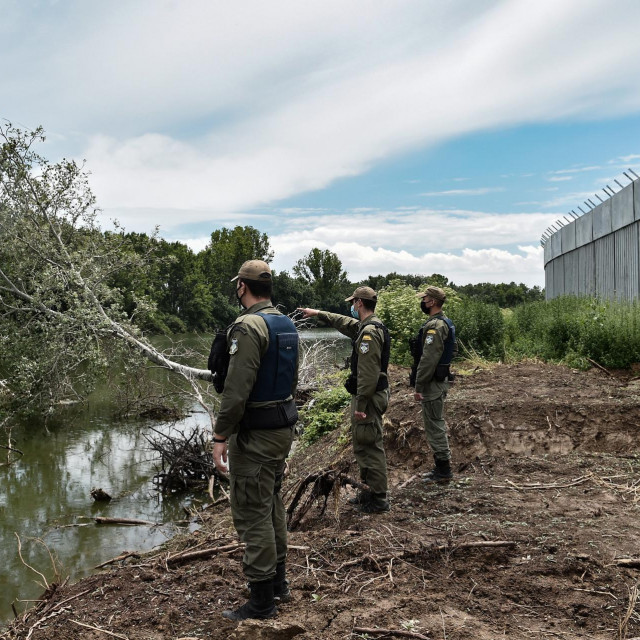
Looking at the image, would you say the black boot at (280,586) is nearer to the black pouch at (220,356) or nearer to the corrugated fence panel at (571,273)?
the black pouch at (220,356)

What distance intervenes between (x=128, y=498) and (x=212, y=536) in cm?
445

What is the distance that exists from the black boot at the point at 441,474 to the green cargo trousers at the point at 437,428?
6 cm

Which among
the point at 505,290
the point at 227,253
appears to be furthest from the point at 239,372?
the point at 505,290

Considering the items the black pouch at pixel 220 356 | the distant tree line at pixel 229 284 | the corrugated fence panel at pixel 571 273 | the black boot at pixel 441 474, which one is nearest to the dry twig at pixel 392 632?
the black pouch at pixel 220 356

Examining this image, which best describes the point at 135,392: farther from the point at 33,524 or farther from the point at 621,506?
the point at 621,506

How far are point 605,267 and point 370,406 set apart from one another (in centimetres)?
1274

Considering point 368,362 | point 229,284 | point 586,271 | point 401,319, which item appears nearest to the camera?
point 368,362

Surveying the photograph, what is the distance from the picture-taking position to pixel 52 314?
12016 millimetres

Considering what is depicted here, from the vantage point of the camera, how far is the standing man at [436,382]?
232 inches

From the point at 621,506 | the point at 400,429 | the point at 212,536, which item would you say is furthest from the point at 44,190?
the point at 621,506

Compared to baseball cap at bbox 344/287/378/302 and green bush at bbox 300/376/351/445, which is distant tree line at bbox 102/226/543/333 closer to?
green bush at bbox 300/376/351/445

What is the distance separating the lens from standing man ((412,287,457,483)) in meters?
5.88

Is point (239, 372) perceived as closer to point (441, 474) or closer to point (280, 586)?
point (280, 586)

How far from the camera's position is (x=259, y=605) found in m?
3.37
